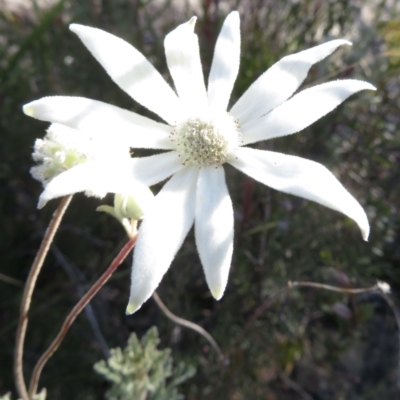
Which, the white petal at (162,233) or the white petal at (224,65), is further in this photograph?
the white petal at (224,65)

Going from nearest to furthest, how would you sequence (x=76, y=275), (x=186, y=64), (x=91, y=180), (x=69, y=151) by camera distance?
1. (x=91, y=180)
2. (x=69, y=151)
3. (x=186, y=64)
4. (x=76, y=275)

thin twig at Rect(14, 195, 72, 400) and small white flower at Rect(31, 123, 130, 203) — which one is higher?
small white flower at Rect(31, 123, 130, 203)

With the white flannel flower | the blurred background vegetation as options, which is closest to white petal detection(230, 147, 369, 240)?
the white flannel flower

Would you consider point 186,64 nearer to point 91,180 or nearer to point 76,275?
point 91,180

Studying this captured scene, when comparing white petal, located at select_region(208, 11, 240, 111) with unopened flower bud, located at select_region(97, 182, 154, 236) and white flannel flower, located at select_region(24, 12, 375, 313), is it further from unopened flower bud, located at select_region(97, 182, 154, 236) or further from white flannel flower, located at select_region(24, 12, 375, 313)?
unopened flower bud, located at select_region(97, 182, 154, 236)

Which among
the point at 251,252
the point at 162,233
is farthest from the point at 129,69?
the point at 251,252

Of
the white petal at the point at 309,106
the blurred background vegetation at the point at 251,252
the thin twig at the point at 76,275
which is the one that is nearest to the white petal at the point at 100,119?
the white petal at the point at 309,106

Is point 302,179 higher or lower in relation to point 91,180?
lower

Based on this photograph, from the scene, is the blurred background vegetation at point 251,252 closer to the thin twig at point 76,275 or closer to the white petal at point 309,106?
Result: the thin twig at point 76,275
